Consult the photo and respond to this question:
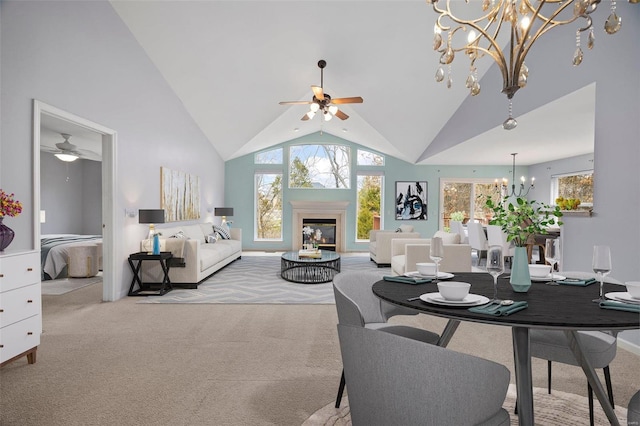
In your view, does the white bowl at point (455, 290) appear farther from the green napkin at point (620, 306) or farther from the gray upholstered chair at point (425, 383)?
the green napkin at point (620, 306)

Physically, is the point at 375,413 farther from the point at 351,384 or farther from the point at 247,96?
the point at 247,96

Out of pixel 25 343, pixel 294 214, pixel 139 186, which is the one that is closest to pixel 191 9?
pixel 139 186

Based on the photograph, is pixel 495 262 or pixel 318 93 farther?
pixel 318 93

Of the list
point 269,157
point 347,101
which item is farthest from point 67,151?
point 347,101

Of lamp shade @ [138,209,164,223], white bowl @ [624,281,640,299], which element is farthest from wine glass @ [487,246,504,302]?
lamp shade @ [138,209,164,223]

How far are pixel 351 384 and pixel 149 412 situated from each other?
140 centimetres

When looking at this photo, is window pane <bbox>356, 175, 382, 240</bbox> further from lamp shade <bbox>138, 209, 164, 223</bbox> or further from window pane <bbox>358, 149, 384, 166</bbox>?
lamp shade <bbox>138, 209, 164, 223</bbox>

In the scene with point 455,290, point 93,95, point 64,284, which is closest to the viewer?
point 455,290

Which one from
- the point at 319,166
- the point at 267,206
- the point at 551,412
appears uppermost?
the point at 319,166

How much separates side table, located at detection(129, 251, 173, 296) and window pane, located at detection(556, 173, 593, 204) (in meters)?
8.33

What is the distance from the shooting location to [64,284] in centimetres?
538

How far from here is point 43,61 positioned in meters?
3.34

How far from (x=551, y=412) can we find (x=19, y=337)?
11.1 feet

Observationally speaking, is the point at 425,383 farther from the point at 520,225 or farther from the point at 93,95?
the point at 93,95
